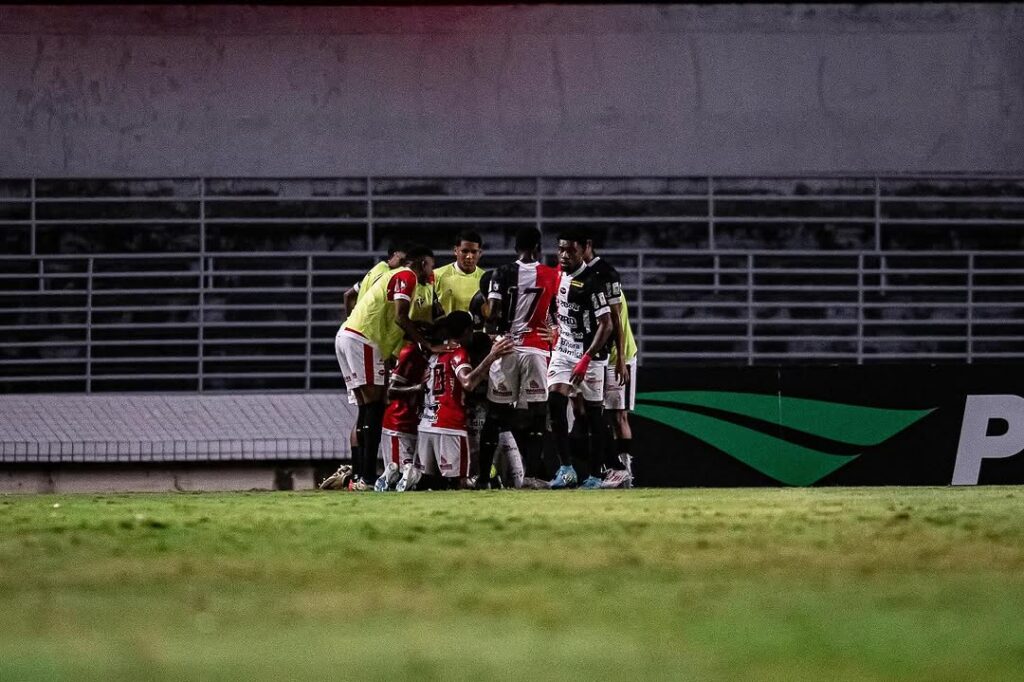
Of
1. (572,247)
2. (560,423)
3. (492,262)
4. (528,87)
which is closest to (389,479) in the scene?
(560,423)

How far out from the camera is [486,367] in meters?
12.8

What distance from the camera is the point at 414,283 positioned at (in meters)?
12.6

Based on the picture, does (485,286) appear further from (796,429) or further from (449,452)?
(796,429)

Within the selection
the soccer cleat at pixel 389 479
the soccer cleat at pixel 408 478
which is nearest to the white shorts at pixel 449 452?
the soccer cleat at pixel 408 478

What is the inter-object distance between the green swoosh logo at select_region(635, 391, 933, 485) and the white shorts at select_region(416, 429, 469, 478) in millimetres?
4033

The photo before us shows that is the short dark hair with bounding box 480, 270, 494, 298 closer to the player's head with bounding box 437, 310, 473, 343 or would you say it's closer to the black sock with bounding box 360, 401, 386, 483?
the player's head with bounding box 437, 310, 473, 343

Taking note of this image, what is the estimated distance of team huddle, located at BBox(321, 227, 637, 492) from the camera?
41.8 ft

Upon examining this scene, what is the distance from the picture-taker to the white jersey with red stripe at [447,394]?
12688mm

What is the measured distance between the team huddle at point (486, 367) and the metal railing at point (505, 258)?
524cm

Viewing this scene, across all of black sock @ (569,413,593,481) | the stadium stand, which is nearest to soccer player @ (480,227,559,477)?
black sock @ (569,413,593,481)

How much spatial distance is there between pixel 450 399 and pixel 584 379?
3.88 feet

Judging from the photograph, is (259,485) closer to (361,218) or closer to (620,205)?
(361,218)

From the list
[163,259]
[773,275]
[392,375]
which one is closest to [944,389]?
[773,275]

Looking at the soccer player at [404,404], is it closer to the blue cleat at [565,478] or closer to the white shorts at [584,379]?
the white shorts at [584,379]
